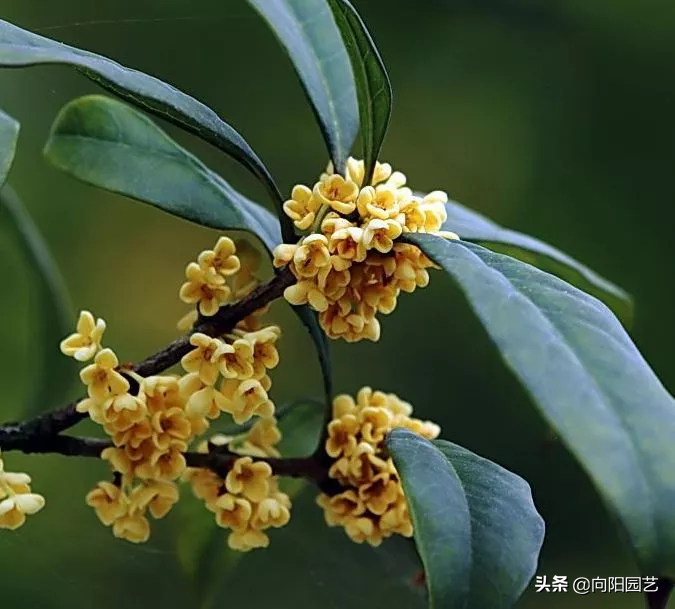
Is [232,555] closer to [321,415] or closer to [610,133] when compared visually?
[321,415]

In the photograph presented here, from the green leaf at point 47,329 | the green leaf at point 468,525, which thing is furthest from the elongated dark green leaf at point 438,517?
the green leaf at point 47,329

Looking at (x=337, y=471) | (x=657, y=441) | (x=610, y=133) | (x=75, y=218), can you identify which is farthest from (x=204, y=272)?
(x=610, y=133)

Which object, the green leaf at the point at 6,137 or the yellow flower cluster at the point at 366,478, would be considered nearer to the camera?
the green leaf at the point at 6,137

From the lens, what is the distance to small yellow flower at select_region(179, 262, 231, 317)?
497 mm

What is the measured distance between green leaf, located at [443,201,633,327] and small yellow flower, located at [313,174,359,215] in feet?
0.40

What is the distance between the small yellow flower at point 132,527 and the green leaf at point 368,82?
245mm

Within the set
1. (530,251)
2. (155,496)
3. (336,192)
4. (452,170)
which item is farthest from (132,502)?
(452,170)

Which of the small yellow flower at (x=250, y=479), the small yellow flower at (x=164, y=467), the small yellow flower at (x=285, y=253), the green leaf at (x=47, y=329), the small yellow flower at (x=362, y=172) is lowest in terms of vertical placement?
the green leaf at (x=47, y=329)

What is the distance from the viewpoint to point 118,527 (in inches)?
20.7

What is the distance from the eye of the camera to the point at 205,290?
50cm

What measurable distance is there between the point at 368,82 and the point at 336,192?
7cm

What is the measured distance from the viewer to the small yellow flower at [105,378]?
466mm

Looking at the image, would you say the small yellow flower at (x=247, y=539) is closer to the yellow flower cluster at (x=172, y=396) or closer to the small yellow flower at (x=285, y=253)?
the yellow flower cluster at (x=172, y=396)

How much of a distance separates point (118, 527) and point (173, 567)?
414 mm
